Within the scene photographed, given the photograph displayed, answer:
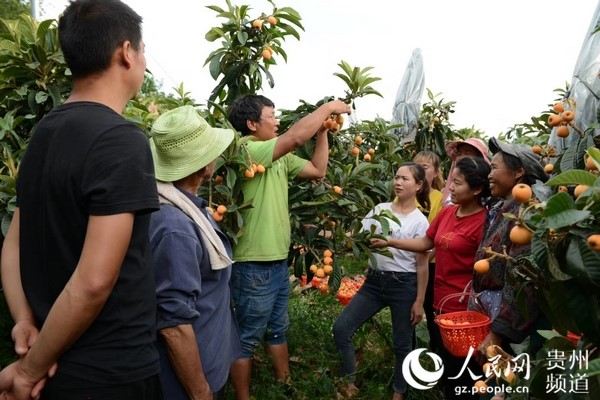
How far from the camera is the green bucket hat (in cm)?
173

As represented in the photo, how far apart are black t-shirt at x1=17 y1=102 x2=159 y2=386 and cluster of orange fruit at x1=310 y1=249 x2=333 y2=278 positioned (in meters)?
1.68

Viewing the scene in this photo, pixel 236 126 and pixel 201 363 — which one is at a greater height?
pixel 236 126

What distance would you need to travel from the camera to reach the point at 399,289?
3.21 m

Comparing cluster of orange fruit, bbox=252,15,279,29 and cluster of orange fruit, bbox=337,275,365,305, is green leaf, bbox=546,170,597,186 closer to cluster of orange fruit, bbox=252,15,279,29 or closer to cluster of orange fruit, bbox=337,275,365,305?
cluster of orange fruit, bbox=252,15,279,29

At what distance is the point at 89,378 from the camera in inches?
48.7

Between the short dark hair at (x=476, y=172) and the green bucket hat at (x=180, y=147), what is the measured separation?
1444mm

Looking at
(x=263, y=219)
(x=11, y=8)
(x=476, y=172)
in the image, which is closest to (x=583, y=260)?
(x=476, y=172)

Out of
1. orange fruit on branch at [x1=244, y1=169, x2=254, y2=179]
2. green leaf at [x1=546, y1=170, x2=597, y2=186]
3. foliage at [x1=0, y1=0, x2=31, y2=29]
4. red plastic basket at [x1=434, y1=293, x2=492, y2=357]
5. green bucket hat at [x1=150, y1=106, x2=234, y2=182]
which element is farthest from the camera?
foliage at [x1=0, y1=0, x2=31, y2=29]

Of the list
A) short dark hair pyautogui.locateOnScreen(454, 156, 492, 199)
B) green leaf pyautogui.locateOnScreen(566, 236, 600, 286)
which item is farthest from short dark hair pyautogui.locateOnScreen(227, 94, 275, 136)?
green leaf pyautogui.locateOnScreen(566, 236, 600, 286)

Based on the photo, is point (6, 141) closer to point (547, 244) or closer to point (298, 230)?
point (298, 230)

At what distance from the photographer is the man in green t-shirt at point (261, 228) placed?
111 inches

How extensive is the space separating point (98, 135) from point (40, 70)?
1677 mm

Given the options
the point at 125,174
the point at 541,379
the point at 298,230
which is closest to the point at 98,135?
the point at 125,174

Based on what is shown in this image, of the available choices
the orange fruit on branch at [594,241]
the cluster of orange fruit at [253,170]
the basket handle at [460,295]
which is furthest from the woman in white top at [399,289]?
the orange fruit on branch at [594,241]
